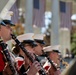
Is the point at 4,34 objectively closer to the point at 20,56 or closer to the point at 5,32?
the point at 5,32

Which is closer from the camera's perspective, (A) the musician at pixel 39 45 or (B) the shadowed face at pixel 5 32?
(B) the shadowed face at pixel 5 32

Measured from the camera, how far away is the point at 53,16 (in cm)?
2297

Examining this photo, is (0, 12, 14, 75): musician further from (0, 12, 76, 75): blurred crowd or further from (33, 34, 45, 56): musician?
(33, 34, 45, 56): musician

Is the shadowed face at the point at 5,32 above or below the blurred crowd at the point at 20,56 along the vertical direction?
above

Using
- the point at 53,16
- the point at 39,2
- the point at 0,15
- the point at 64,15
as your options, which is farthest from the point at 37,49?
the point at 53,16

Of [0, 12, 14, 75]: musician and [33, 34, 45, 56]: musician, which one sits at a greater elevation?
[0, 12, 14, 75]: musician

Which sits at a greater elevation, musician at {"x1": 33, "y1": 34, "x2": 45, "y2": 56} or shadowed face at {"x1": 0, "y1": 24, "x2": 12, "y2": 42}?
shadowed face at {"x1": 0, "y1": 24, "x2": 12, "y2": 42}

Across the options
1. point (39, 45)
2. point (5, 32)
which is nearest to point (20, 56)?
point (5, 32)

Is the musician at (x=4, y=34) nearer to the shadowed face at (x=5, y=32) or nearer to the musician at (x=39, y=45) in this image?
the shadowed face at (x=5, y=32)

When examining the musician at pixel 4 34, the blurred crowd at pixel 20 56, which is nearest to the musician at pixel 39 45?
the blurred crowd at pixel 20 56

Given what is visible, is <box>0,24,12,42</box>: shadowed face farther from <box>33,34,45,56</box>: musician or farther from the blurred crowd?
<box>33,34,45,56</box>: musician

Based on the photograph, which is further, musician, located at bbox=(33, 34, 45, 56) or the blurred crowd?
musician, located at bbox=(33, 34, 45, 56)

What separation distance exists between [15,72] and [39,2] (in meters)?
14.3

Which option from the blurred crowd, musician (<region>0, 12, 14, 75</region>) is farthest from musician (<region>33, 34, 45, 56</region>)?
musician (<region>0, 12, 14, 75</region>)
